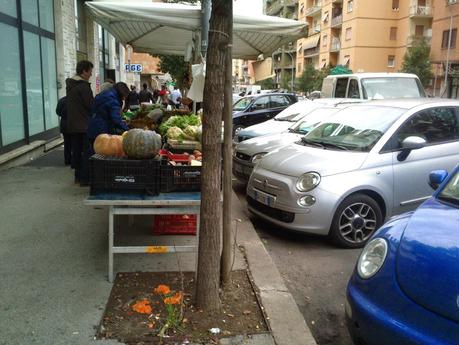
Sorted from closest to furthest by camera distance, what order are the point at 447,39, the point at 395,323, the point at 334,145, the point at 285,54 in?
1. the point at 395,323
2. the point at 334,145
3. the point at 447,39
4. the point at 285,54

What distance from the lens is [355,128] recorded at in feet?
20.0

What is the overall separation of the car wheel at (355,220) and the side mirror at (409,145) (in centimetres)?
67

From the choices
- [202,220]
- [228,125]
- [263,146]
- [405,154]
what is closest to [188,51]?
[263,146]

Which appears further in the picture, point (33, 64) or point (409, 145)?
point (33, 64)

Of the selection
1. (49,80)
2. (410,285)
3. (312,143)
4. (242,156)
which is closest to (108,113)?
(242,156)

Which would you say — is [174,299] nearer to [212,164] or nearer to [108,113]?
[212,164]

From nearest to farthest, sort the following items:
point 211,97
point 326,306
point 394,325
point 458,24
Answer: point 394,325 → point 211,97 → point 326,306 → point 458,24

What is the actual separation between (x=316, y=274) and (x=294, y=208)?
88 centimetres

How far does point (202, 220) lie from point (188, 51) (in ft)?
17.5

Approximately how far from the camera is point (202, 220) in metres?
3.46

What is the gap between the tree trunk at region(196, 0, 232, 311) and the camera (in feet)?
10.8

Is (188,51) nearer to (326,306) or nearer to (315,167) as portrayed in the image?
(315,167)

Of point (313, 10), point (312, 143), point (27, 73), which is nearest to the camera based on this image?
point (312, 143)

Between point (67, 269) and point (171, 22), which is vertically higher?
point (171, 22)
